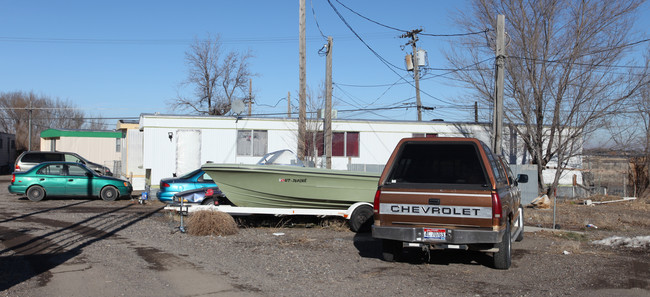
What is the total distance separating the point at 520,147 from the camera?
77.7 ft

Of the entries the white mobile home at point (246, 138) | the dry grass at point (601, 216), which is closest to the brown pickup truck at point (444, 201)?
the dry grass at point (601, 216)

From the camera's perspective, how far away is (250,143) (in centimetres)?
2200

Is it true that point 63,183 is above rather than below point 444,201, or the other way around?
below

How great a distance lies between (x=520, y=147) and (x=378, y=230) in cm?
1736

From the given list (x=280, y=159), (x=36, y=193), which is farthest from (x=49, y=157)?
(x=280, y=159)

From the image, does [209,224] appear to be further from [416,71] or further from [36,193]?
[416,71]

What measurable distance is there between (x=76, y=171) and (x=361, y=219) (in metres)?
12.1

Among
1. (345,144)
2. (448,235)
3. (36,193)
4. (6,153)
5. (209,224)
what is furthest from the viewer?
(6,153)

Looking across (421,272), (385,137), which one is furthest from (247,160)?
(421,272)

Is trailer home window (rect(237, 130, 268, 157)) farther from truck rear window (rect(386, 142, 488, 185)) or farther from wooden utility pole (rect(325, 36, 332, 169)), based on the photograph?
truck rear window (rect(386, 142, 488, 185))

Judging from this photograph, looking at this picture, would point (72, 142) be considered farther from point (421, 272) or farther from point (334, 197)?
point (421, 272)

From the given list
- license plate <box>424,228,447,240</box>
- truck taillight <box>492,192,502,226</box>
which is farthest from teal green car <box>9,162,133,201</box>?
truck taillight <box>492,192,502,226</box>

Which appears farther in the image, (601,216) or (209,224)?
(601,216)

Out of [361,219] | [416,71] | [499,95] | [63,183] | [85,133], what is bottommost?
[361,219]
